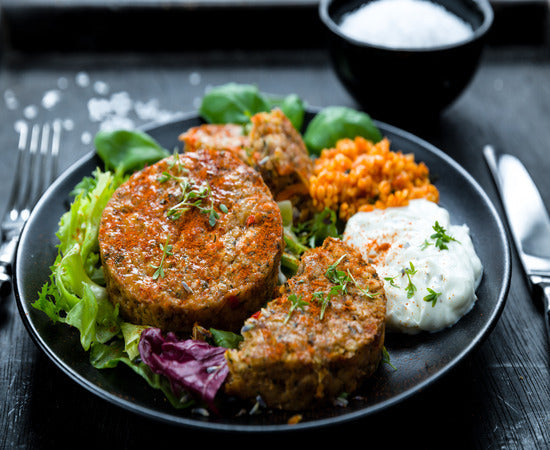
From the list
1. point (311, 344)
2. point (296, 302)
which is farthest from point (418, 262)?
point (311, 344)

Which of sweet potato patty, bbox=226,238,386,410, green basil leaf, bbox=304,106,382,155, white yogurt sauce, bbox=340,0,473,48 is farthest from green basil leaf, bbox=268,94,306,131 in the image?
sweet potato patty, bbox=226,238,386,410

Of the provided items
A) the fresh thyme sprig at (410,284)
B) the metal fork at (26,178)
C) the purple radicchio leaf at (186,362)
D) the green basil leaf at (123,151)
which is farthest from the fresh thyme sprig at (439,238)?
the metal fork at (26,178)

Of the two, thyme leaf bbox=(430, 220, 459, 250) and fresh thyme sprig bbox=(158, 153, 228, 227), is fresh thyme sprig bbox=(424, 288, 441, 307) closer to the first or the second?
thyme leaf bbox=(430, 220, 459, 250)

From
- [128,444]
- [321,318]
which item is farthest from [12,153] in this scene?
[321,318]

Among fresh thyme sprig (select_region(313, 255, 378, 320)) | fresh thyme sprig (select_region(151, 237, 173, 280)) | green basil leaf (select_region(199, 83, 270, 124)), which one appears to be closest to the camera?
fresh thyme sprig (select_region(313, 255, 378, 320))

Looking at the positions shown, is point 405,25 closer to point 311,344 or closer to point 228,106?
point 228,106

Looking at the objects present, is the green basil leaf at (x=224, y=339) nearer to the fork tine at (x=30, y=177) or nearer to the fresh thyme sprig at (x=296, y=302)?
the fresh thyme sprig at (x=296, y=302)
